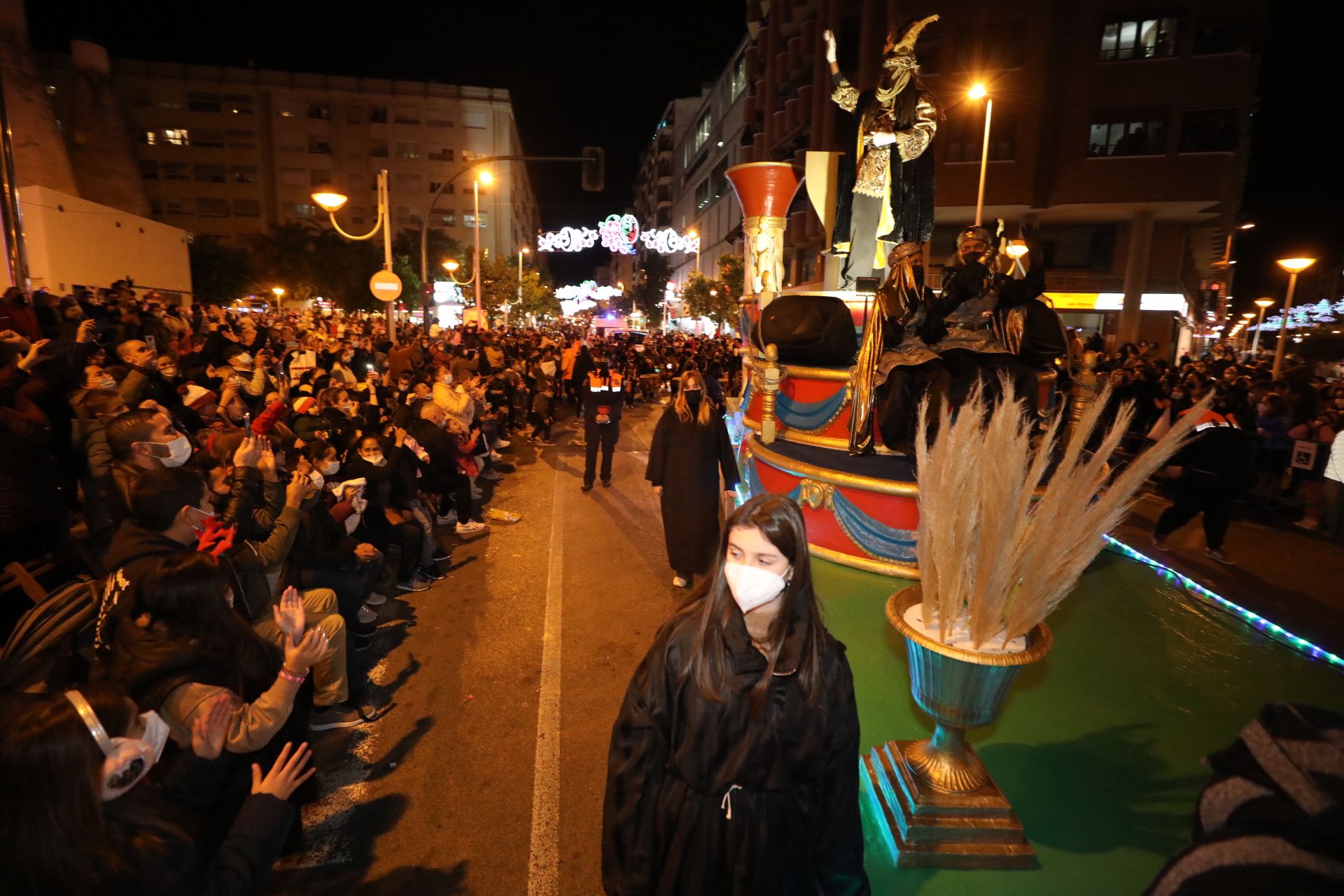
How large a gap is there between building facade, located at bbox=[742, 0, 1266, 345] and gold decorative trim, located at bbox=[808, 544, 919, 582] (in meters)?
23.6

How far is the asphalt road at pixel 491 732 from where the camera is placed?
3.19m

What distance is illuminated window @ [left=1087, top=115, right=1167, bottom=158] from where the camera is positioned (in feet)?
80.5

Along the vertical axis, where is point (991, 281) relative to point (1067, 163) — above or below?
below

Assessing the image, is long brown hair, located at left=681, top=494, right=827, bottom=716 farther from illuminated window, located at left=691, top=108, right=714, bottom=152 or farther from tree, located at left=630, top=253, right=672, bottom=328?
tree, located at left=630, top=253, right=672, bottom=328

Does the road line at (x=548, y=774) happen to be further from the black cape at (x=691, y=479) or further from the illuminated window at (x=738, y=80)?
the illuminated window at (x=738, y=80)

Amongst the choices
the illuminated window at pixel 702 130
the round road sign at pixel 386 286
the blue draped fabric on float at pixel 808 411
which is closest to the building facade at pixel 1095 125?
the round road sign at pixel 386 286

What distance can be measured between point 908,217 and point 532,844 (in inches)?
256

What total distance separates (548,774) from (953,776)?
229 cm

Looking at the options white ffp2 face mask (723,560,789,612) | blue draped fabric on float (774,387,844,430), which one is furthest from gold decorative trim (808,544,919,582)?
white ffp2 face mask (723,560,789,612)

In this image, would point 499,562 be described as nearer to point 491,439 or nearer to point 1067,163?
point 491,439

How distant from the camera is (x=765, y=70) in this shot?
38.1 meters

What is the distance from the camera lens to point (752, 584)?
2029mm

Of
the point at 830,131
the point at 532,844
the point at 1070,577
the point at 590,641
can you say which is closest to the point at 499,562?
the point at 590,641

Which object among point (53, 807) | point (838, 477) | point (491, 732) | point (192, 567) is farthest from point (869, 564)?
point (53, 807)
